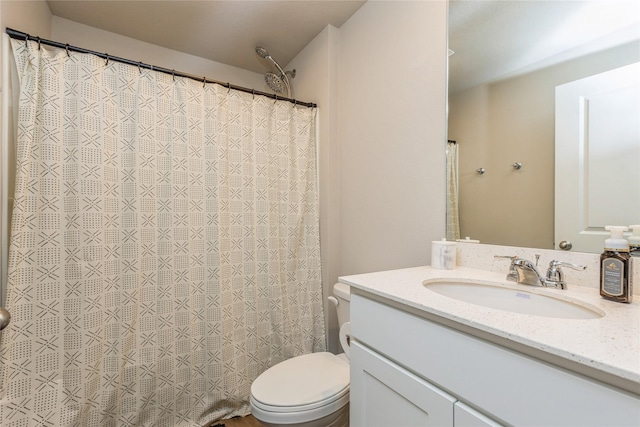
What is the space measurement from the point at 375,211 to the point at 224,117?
3.38 ft

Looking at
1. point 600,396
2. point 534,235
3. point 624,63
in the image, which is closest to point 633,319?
point 600,396

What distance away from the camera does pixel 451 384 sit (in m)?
0.63

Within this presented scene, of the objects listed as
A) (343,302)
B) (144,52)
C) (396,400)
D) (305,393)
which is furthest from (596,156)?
(144,52)

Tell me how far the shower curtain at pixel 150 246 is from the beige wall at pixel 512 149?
3.21 feet

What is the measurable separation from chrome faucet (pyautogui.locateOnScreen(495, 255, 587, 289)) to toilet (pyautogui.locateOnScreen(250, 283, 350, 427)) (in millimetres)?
736

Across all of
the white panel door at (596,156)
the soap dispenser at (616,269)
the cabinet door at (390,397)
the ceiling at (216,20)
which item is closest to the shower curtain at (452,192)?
the white panel door at (596,156)

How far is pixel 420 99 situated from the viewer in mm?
1294

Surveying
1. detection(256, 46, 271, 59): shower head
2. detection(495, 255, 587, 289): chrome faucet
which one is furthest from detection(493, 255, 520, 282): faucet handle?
detection(256, 46, 271, 59): shower head

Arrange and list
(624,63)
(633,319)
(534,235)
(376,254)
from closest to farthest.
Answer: (633,319), (624,63), (534,235), (376,254)

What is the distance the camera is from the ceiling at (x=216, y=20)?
160 cm

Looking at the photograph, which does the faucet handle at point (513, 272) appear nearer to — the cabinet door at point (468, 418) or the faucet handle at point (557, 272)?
the faucet handle at point (557, 272)

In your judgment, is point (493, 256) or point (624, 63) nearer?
point (624, 63)

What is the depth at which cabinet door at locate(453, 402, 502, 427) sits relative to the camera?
1.84ft

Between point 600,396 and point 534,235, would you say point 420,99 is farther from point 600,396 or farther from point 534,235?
point 600,396
